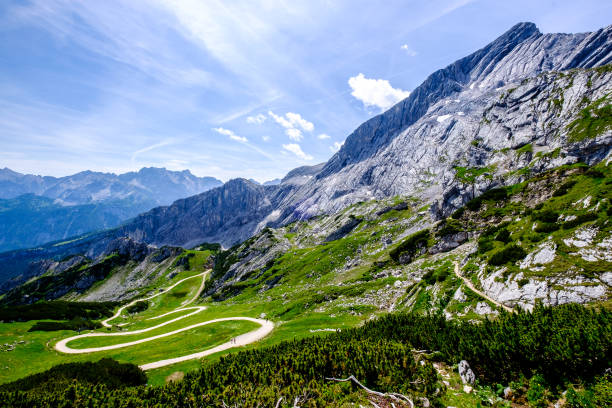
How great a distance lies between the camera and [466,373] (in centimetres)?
1336

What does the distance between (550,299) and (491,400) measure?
15561 millimetres

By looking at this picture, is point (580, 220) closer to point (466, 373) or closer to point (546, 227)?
point (546, 227)

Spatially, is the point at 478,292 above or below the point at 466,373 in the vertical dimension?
below

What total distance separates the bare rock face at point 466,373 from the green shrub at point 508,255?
1997 cm

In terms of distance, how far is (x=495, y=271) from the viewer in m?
28.5

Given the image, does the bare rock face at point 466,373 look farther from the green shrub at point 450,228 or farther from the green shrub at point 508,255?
the green shrub at point 450,228

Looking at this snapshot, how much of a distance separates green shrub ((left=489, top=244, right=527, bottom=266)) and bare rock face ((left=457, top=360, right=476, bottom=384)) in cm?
1997

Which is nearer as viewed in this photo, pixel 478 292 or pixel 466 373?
pixel 466 373

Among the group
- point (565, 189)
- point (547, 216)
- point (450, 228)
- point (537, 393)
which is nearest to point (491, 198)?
→ point (450, 228)

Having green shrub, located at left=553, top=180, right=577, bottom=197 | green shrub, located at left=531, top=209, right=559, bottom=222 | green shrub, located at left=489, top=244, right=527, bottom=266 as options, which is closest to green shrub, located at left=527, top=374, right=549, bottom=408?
green shrub, located at left=489, top=244, right=527, bottom=266

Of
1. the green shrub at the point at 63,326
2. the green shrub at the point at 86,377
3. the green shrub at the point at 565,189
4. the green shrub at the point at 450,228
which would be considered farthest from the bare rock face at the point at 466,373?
the green shrub at the point at 63,326

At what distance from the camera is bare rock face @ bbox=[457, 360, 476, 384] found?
13.0 m

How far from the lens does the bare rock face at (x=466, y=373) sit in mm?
13044

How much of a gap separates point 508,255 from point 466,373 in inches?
844
